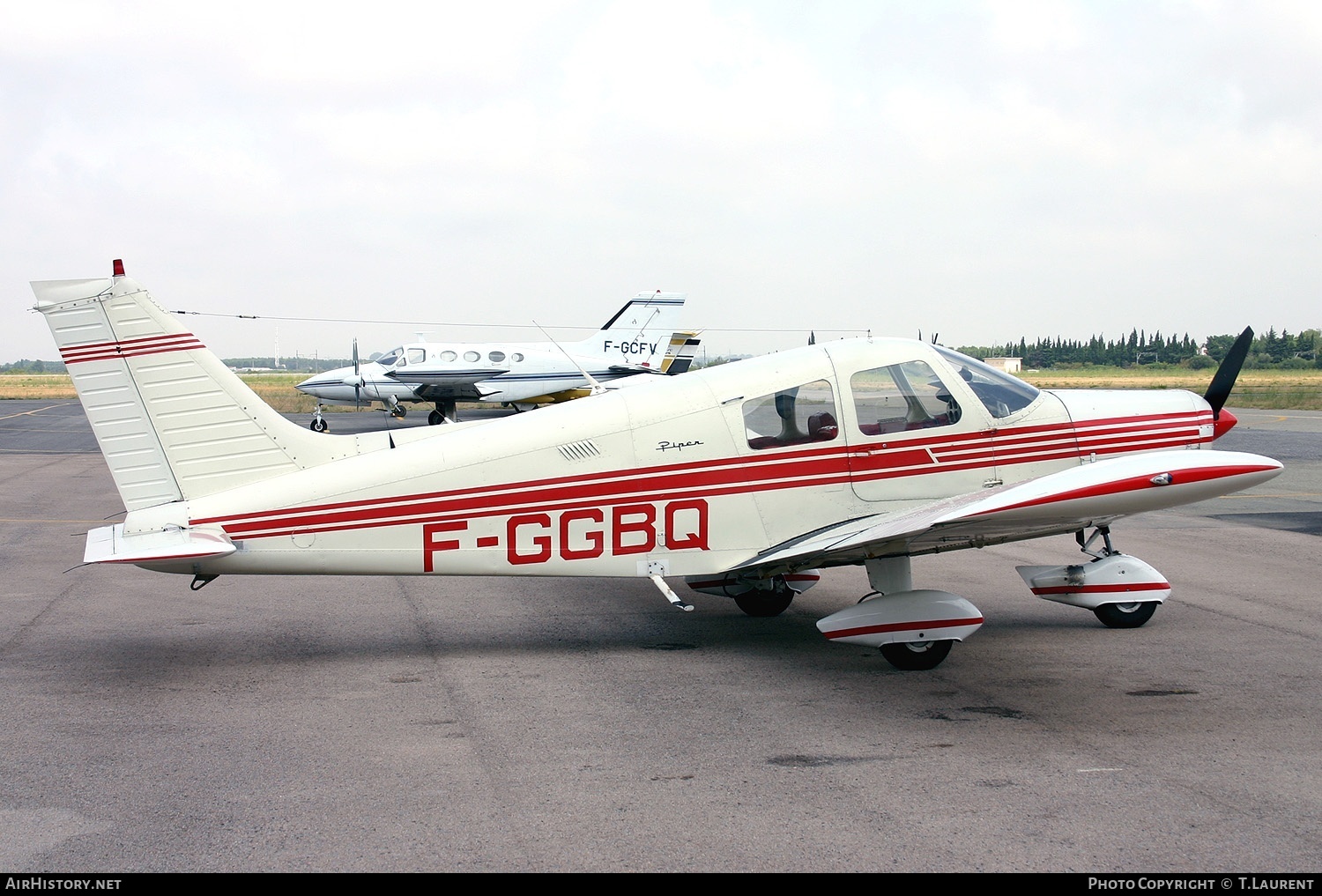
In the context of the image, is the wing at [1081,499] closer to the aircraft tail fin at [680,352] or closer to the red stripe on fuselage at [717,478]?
the red stripe on fuselage at [717,478]

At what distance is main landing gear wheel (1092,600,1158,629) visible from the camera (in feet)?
26.5

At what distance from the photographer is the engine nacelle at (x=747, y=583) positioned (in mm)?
8564

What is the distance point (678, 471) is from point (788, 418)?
0.90 m

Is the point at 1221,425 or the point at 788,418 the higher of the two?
the point at 788,418

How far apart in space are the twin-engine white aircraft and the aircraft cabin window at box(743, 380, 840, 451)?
0.5 inches

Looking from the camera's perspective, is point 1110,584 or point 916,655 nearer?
point 916,655

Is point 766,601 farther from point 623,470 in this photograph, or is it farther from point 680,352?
point 680,352

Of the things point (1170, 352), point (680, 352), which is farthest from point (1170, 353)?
point (680, 352)

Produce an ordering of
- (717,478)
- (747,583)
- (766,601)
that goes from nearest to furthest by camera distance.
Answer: (717,478) < (747,583) < (766,601)

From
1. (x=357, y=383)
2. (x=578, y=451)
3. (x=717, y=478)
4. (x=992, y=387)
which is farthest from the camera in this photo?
(x=357, y=383)

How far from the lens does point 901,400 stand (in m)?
7.43

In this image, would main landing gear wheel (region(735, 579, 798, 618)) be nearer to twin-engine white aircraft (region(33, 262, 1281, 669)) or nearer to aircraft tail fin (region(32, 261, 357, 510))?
twin-engine white aircraft (region(33, 262, 1281, 669))
